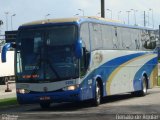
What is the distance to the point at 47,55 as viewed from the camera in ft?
69.6

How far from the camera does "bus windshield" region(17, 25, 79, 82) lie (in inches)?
823

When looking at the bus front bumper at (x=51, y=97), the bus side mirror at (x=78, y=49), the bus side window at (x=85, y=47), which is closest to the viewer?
the bus side mirror at (x=78, y=49)

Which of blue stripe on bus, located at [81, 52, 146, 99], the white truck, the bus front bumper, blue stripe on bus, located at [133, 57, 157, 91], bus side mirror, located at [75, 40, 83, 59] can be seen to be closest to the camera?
bus side mirror, located at [75, 40, 83, 59]

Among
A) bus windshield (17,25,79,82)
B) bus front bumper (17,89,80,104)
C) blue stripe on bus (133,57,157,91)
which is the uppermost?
bus windshield (17,25,79,82)

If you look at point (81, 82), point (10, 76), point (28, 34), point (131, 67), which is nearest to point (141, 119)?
point (81, 82)

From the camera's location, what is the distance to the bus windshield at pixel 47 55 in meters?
20.9

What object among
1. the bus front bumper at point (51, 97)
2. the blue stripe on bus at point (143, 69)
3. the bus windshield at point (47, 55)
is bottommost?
the bus front bumper at point (51, 97)

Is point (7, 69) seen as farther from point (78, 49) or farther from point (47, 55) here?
point (78, 49)

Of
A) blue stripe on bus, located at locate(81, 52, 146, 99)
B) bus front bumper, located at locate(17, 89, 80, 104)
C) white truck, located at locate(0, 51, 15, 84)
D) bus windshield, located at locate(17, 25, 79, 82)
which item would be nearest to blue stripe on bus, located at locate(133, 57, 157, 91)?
blue stripe on bus, located at locate(81, 52, 146, 99)

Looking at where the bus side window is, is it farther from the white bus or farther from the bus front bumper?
the bus front bumper

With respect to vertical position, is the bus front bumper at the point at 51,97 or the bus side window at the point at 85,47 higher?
the bus side window at the point at 85,47

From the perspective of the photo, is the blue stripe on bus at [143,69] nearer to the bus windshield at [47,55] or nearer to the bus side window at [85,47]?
the bus side window at [85,47]

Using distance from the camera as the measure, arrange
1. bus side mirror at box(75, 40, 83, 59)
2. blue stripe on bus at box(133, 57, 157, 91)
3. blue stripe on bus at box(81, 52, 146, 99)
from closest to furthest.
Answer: bus side mirror at box(75, 40, 83, 59) < blue stripe on bus at box(81, 52, 146, 99) < blue stripe on bus at box(133, 57, 157, 91)

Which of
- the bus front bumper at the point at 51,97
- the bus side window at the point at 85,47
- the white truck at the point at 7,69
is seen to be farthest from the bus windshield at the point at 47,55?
the white truck at the point at 7,69
